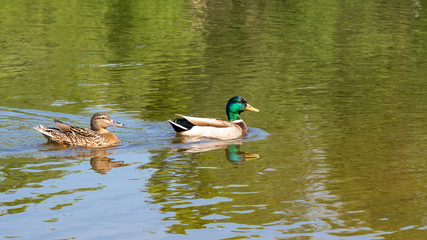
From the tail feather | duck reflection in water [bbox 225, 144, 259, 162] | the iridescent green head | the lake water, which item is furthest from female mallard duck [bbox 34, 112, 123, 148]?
the iridescent green head

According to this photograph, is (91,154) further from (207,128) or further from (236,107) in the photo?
(236,107)

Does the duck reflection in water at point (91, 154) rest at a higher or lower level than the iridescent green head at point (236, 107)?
lower

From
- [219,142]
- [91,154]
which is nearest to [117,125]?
[91,154]

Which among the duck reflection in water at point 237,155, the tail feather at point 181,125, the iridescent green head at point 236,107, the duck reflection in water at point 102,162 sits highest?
the iridescent green head at point 236,107

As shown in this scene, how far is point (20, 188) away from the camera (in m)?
11.6

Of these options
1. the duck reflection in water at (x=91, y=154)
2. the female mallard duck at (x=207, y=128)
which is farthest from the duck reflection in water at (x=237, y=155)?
the duck reflection in water at (x=91, y=154)

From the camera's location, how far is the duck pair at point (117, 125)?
14914 millimetres

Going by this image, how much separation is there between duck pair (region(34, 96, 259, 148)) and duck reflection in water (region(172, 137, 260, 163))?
0.23 meters

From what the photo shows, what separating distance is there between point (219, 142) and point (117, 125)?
1.99 m

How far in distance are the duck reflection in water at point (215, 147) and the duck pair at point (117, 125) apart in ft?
0.74

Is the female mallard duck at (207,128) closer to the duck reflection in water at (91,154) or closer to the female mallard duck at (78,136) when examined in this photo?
the female mallard duck at (78,136)

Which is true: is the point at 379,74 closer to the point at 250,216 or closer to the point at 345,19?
the point at 250,216

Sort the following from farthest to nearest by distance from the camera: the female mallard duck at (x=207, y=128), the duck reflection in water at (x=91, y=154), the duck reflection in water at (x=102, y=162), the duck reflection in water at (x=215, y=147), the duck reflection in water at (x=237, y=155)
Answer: the female mallard duck at (x=207, y=128), the duck reflection in water at (x=215, y=147), the duck reflection in water at (x=237, y=155), the duck reflection in water at (x=91, y=154), the duck reflection in water at (x=102, y=162)

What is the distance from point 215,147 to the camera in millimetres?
15062
